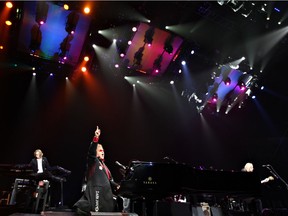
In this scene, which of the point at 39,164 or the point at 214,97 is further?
the point at 214,97

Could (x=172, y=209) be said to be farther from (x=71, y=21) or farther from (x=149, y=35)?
(x=71, y=21)

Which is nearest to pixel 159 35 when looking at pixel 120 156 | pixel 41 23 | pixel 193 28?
pixel 193 28

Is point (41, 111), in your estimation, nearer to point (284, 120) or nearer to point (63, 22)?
point (63, 22)

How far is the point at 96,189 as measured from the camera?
4133 millimetres

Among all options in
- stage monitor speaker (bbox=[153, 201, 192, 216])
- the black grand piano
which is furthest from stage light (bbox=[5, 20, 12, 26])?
stage monitor speaker (bbox=[153, 201, 192, 216])

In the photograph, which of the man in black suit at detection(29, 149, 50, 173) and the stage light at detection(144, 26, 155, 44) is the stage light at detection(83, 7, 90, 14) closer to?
the stage light at detection(144, 26, 155, 44)

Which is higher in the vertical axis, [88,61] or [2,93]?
[88,61]

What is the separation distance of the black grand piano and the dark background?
171 inches

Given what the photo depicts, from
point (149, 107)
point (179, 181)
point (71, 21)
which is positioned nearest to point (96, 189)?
point (179, 181)

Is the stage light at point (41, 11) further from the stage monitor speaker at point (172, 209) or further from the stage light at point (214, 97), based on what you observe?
the stage light at point (214, 97)

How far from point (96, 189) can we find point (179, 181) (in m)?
1.36

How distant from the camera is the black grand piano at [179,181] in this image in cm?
349

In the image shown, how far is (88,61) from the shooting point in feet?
26.7

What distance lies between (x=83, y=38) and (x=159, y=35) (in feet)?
7.04
